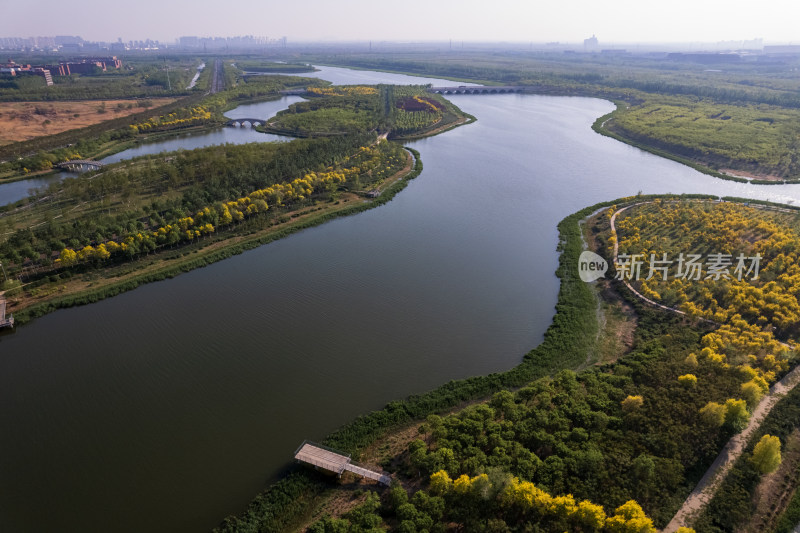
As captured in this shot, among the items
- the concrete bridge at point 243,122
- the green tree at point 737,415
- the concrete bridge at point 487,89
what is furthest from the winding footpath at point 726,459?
the concrete bridge at point 487,89

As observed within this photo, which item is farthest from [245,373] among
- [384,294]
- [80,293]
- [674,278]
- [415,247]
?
[674,278]

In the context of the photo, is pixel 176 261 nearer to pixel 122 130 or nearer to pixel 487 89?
pixel 122 130

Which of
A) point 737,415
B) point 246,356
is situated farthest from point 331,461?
point 737,415

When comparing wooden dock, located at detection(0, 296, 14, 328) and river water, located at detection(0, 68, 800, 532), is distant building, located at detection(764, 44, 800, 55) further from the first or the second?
wooden dock, located at detection(0, 296, 14, 328)

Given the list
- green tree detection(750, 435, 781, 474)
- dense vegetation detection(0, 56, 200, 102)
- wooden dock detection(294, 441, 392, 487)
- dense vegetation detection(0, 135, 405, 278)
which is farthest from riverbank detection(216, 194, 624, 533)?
dense vegetation detection(0, 56, 200, 102)

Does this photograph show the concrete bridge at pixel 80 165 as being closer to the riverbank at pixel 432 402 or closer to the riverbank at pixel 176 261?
the riverbank at pixel 176 261
